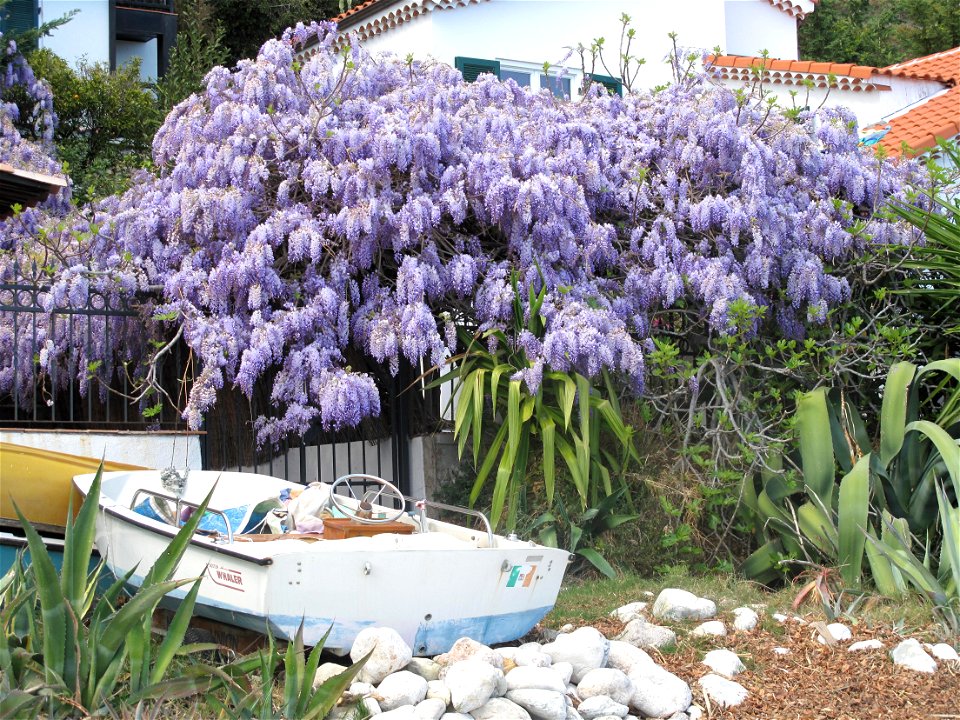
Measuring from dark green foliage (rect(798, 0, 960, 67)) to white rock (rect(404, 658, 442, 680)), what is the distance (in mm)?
21005

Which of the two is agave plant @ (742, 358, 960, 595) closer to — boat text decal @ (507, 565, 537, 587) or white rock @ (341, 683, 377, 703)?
boat text decal @ (507, 565, 537, 587)

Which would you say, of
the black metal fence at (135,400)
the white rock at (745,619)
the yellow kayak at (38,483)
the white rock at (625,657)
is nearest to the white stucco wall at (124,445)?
the black metal fence at (135,400)

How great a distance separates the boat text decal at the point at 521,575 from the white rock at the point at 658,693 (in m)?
0.69

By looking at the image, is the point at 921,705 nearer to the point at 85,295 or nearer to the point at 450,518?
the point at 450,518

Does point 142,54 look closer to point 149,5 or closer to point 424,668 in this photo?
point 149,5

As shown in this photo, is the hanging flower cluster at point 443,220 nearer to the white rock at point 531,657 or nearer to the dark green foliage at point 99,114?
the white rock at point 531,657

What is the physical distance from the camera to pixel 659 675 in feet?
A: 18.1

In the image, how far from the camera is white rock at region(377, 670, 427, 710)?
4.82 meters

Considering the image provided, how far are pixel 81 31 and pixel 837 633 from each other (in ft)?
51.5

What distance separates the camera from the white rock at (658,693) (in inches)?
209

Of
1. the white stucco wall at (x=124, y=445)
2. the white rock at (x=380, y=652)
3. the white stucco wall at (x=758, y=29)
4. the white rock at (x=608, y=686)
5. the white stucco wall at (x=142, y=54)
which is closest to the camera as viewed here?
the white rock at (x=380, y=652)

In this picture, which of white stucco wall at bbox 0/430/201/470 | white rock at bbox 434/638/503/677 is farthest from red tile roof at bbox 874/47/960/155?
white rock at bbox 434/638/503/677

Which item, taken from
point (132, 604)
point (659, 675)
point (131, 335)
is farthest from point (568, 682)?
point (131, 335)

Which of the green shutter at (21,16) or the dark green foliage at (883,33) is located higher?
the dark green foliage at (883,33)
